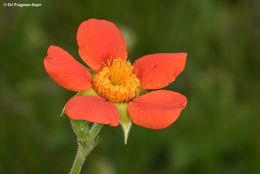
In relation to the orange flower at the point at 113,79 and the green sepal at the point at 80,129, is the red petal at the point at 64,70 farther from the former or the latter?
the green sepal at the point at 80,129

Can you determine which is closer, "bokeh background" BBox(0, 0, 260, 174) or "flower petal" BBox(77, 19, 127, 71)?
"flower petal" BBox(77, 19, 127, 71)

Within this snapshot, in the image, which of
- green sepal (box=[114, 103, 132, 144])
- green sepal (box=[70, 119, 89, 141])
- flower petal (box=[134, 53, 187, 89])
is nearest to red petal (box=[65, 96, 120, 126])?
green sepal (box=[114, 103, 132, 144])

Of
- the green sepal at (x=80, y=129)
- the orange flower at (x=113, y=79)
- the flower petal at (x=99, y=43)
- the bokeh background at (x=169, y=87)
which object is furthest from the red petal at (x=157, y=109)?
the bokeh background at (x=169, y=87)

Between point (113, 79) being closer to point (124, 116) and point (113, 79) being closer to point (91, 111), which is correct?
point (124, 116)

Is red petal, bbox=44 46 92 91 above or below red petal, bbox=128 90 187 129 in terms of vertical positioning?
above

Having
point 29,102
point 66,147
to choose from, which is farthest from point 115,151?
point 29,102

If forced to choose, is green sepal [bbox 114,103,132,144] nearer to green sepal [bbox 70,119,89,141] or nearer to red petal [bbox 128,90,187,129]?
red petal [bbox 128,90,187,129]
